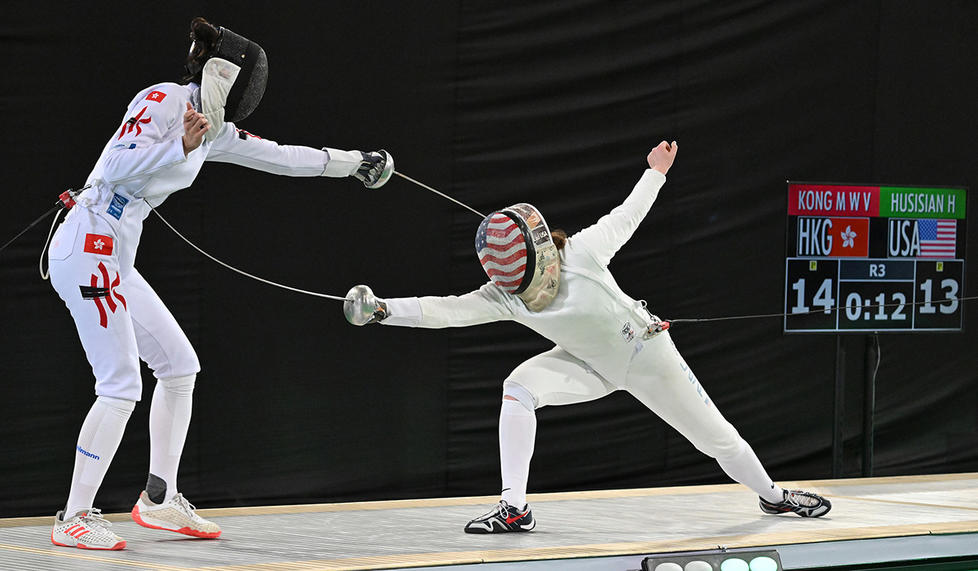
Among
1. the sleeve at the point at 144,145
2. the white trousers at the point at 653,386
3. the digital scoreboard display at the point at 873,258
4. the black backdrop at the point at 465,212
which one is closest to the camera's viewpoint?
the sleeve at the point at 144,145

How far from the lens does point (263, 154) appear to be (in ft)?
10.4

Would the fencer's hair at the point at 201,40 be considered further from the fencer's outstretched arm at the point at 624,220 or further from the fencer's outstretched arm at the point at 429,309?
the fencer's outstretched arm at the point at 624,220

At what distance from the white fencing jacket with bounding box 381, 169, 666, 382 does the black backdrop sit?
1.27 metres

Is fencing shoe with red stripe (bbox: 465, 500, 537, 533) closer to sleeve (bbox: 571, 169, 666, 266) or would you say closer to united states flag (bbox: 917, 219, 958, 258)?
sleeve (bbox: 571, 169, 666, 266)

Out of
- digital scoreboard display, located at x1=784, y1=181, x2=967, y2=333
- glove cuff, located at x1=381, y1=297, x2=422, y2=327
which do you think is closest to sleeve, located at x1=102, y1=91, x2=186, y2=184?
glove cuff, located at x1=381, y1=297, x2=422, y2=327

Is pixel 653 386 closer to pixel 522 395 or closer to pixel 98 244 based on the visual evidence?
pixel 522 395

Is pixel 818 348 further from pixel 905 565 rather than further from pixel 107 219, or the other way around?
pixel 107 219

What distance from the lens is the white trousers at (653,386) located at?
3.20m

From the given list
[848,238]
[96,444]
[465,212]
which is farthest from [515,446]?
[848,238]

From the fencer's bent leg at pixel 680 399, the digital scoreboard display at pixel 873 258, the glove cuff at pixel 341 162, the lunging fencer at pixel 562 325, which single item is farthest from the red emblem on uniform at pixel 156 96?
the digital scoreboard display at pixel 873 258

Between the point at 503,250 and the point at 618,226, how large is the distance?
14.4 inches

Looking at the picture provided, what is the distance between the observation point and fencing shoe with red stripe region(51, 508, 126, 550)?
285cm

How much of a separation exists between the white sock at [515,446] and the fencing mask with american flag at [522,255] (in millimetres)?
276

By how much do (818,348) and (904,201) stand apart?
0.90 m
